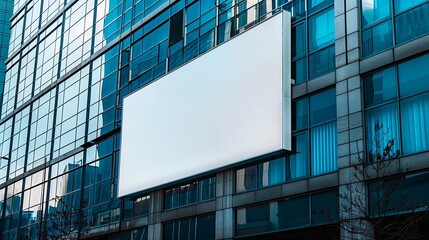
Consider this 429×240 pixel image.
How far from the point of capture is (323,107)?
28906mm

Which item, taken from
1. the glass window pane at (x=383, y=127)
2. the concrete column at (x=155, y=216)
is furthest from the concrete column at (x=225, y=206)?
the glass window pane at (x=383, y=127)

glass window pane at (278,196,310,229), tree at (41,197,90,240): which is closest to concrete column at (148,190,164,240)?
tree at (41,197,90,240)

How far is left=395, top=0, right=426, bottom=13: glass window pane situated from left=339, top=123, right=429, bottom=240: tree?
181 inches

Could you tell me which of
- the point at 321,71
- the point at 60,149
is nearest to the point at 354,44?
the point at 321,71

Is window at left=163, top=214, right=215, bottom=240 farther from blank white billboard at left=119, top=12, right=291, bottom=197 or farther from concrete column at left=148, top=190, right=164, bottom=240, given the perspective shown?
blank white billboard at left=119, top=12, right=291, bottom=197

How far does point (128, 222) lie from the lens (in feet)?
133

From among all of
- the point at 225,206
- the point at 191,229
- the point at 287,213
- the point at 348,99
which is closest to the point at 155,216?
the point at 191,229

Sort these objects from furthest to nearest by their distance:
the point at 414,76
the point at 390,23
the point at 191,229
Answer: the point at 191,229
the point at 390,23
the point at 414,76

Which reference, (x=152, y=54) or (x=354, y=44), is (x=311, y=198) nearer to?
(x=354, y=44)

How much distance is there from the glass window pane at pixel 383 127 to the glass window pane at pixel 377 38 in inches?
92.2

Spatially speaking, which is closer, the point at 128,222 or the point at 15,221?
the point at 128,222

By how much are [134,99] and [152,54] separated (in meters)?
2.98

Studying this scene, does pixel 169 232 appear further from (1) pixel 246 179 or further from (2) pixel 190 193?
(1) pixel 246 179

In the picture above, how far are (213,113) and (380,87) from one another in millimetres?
10022
